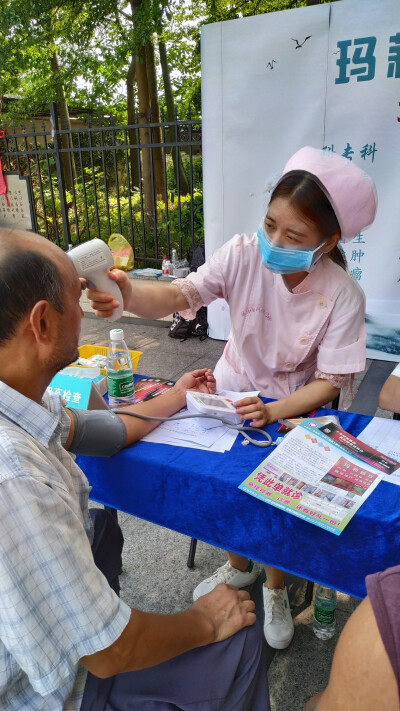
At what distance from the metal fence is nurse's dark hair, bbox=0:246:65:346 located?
Result: 4.45 m

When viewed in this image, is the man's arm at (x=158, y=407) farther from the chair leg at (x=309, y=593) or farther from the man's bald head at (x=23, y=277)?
the chair leg at (x=309, y=593)

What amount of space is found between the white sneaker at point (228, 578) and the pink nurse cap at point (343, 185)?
1437mm

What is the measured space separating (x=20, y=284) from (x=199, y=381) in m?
1.04

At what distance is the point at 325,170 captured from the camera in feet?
5.24

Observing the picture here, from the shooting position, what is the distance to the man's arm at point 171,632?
880 mm

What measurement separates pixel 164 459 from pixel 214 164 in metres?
3.53

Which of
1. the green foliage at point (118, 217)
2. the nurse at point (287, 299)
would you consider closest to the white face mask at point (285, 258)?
the nurse at point (287, 299)

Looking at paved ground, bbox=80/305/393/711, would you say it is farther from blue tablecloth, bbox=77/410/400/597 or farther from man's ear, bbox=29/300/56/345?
man's ear, bbox=29/300/56/345

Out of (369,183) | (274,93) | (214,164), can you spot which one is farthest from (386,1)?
(369,183)

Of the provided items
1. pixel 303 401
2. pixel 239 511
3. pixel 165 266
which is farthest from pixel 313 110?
pixel 239 511

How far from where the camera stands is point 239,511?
4.38 feet

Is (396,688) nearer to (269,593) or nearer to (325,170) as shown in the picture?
(269,593)

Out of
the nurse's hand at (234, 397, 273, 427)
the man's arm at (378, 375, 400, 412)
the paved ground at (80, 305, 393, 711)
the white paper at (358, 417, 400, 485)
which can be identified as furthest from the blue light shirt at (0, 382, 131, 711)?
the man's arm at (378, 375, 400, 412)

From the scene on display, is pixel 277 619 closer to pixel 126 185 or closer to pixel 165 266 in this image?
pixel 165 266
